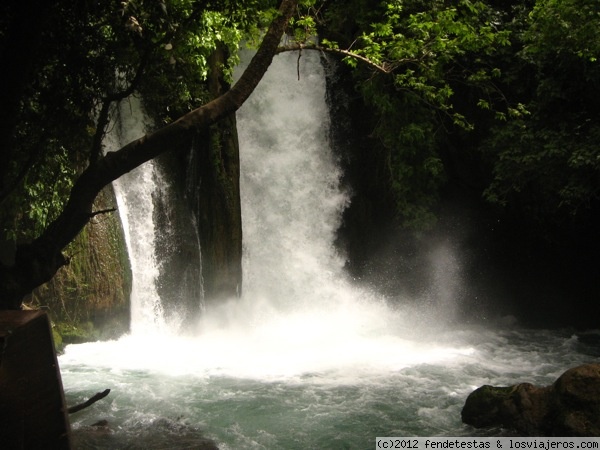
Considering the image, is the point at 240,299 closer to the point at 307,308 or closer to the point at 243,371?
the point at 307,308

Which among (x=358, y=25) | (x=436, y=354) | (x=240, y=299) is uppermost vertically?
(x=358, y=25)

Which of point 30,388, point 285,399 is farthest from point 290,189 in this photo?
point 30,388

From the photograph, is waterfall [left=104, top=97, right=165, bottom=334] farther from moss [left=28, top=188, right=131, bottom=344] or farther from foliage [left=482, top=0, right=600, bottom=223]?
foliage [left=482, top=0, right=600, bottom=223]

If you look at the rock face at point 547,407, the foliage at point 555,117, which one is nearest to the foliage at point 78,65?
the rock face at point 547,407

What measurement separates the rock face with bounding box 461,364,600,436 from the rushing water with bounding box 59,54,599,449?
0.25m

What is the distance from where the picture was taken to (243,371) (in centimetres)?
972

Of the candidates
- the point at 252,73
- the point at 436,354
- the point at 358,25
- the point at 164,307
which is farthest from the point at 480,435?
the point at 358,25

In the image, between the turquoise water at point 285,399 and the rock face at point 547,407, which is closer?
the rock face at point 547,407

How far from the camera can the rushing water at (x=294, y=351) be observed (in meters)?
7.27

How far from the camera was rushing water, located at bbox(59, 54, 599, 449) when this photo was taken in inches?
286

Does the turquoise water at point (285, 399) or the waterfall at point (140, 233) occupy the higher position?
the waterfall at point (140, 233)

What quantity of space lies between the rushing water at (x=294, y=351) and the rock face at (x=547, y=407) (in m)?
0.25

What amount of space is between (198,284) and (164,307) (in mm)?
899

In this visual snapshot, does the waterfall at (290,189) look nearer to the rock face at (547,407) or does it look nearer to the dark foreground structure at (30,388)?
the rock face at (547,407)
